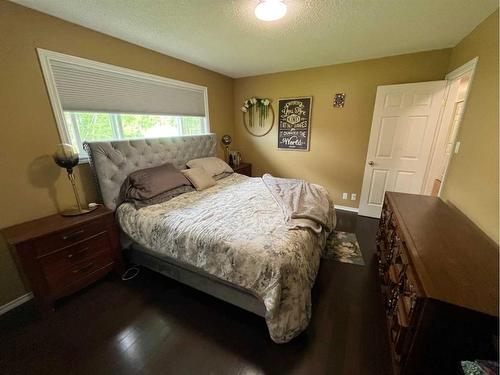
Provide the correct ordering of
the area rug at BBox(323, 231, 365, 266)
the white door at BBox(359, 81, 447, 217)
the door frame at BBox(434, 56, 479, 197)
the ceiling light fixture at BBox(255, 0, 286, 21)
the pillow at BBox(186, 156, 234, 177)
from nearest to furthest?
the ceiling light fixture at BBox(255, 0, 286, 21), the door frame at BBox(434, 56, 479, 197), the area rug at BBox(323, 231, 365, 266), the white door at BBox(359, 81, 447, 217), the pillow at BBox(186, 156, 234, 177)

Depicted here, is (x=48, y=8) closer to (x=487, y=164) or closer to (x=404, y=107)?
(x=487, y=164)

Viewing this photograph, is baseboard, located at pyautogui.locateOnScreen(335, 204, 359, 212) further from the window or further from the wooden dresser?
the window

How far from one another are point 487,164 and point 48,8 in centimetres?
368

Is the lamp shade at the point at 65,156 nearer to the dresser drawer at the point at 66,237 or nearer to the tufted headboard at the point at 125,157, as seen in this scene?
the tufted headboard at the point at 125,157

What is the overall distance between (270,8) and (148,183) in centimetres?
198

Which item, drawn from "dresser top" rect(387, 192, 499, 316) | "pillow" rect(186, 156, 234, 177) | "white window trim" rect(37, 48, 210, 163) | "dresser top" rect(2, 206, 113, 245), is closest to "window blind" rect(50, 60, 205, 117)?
"white window trim" rect(37, 48, 210, 163)

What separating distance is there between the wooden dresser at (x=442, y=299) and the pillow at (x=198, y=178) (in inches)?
85.5

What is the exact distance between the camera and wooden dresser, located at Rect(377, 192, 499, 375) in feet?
2.83

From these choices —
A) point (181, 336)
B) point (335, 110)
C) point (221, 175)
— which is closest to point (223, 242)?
point (181, 336)

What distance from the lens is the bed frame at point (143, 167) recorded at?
160 centimetres

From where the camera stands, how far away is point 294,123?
12.2ft

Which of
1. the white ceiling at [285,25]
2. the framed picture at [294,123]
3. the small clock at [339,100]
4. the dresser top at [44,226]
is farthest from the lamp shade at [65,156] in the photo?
the small clock at [339,100]

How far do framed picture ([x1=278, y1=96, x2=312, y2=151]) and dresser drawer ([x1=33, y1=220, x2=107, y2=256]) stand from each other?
3.12m

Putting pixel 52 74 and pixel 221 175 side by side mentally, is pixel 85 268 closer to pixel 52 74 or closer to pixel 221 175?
pixel 52 74
